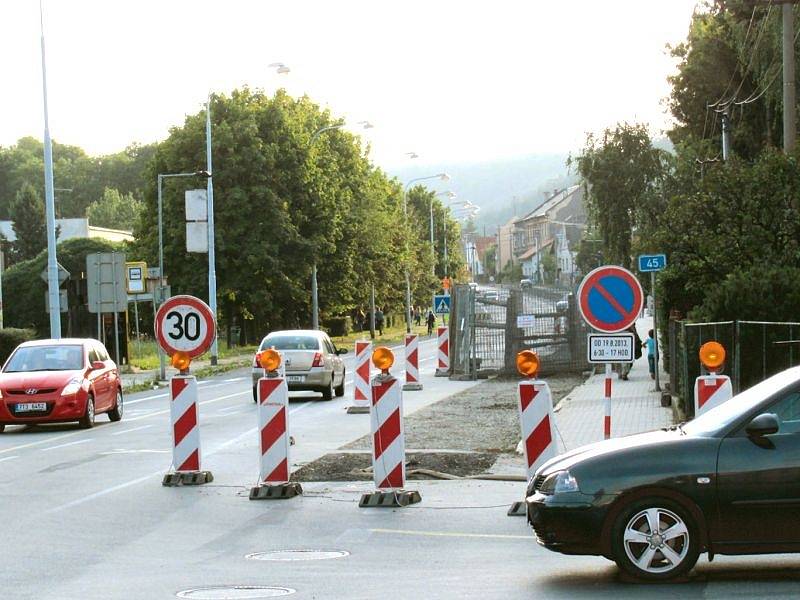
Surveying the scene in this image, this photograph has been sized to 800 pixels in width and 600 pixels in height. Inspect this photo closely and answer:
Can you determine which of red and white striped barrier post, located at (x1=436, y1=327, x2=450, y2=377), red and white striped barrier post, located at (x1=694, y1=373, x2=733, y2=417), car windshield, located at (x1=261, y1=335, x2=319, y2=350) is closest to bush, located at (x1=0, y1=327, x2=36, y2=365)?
red and white striped barrier post, located at (x1=436, y1=327, x2=450, y2=377)

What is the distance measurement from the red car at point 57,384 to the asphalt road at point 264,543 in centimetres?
494

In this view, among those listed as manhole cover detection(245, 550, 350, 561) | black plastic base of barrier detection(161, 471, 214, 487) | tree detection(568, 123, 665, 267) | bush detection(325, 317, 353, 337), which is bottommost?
bush detection(325, 317, 353, 337)

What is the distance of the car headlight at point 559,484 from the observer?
29.4ft

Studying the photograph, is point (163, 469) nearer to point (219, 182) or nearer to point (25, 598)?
point (25, 598)

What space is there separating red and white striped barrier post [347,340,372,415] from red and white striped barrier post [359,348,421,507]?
41.5ft

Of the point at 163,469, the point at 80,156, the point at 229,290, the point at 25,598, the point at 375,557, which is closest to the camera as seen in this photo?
the point at 25,598

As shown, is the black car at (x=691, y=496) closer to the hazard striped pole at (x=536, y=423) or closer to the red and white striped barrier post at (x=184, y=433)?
the hazard striped pole at (x=536, y=423)

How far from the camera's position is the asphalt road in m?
8.83

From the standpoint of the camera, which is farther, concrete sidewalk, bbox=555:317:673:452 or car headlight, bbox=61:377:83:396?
car headlight, bbox=61:377:83:396

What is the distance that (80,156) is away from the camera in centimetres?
14300

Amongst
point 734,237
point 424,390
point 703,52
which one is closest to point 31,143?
point 703,52

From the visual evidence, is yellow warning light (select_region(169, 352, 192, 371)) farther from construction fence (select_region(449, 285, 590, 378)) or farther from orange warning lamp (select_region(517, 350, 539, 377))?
construction fence (select_region(449, 285, 590, 378))

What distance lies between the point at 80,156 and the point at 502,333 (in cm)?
11044

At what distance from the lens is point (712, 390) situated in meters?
13.5
